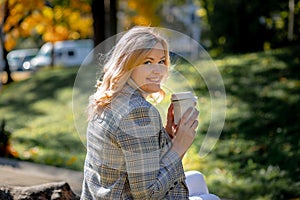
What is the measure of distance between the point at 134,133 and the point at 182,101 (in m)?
0.37

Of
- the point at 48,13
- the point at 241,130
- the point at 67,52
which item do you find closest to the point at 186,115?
the point at 241,130

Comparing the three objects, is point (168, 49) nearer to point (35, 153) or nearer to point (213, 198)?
point (213, 198)

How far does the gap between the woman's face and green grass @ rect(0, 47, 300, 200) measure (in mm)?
1421

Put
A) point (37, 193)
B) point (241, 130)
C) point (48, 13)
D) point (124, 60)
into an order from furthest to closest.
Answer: point (48, 13)
point (241, 130)
point (37, 193)
point (124, 60)

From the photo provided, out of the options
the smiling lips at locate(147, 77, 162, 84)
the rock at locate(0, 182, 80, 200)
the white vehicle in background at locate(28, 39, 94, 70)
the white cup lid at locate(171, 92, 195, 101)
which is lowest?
the white vehicle in background at locate(28, 39, 94, 70)

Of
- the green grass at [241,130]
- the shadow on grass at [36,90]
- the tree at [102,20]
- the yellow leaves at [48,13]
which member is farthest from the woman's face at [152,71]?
the yellow leaves at [48,13]

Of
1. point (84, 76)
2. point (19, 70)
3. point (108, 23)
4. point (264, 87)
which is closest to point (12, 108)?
point (108, 23)

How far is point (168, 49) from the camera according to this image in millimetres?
2965

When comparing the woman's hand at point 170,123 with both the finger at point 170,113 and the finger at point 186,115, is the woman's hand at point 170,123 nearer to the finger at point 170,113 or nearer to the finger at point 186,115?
the finger at point 170,113

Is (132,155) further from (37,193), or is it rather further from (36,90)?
(36,90)

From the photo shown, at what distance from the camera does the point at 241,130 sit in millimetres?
8055

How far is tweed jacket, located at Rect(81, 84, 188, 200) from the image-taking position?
2658 millimetres

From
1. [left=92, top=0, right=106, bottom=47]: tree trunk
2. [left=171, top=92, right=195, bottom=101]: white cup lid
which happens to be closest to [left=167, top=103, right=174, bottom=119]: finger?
[left=171, top=92, right=195, bottom=101]: white cup lid

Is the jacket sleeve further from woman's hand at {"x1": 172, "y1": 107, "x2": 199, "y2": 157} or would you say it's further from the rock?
the rock
